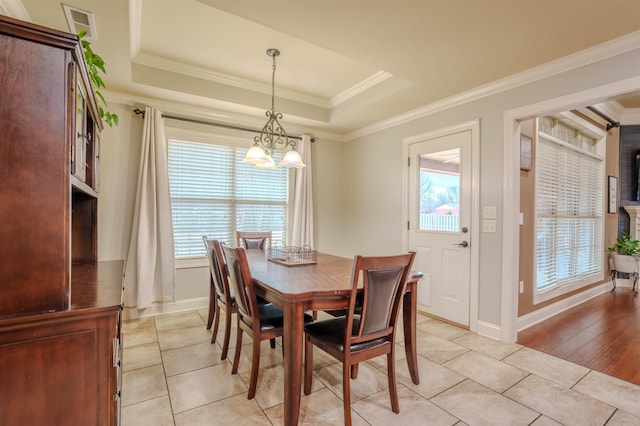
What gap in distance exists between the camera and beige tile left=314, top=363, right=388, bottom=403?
201cm

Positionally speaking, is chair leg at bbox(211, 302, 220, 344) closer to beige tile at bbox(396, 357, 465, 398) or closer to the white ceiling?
beige tile at bbox(396, 357, 465, 398)

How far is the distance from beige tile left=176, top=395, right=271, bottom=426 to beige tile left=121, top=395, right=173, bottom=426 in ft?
0.26

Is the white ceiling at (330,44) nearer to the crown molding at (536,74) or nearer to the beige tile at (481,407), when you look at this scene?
the crown molding at (536,74)

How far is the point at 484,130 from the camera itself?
118 inches

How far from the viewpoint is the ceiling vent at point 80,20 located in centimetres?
192

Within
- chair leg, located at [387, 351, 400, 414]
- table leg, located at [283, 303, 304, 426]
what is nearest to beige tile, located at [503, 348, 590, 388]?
chair leg, located at [387, 351, 400, 414]

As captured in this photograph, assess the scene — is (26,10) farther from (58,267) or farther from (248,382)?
(248,382)

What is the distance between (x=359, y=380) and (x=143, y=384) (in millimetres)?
1507

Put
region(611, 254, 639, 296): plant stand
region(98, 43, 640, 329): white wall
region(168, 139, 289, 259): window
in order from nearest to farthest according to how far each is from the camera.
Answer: region(98, 43, 640, 329): white wall, region(168, 139, 289, 259): window, region(611, 254, 639, 296): plant stand

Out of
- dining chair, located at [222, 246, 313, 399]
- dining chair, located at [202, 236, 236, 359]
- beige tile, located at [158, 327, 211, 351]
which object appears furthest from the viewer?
beige tile, located at [158, 327, 211, 351]

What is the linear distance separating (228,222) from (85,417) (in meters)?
3.06

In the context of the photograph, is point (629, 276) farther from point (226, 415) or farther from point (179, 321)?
point (179, 321)

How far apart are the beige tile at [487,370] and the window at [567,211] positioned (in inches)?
55.5

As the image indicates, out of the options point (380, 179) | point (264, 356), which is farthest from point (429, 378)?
point (380, 179)
